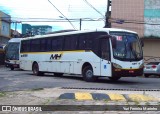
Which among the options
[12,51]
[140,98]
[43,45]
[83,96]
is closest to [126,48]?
[140,98]

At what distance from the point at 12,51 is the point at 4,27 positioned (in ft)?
82.2

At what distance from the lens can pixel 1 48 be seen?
169ft

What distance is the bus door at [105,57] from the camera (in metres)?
19.0

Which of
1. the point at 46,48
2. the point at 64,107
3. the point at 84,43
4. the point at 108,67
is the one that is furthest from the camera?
the point at 46,48

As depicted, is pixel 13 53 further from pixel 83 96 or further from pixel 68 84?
pixel 83 96

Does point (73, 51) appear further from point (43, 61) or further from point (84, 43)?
point (43, 61)

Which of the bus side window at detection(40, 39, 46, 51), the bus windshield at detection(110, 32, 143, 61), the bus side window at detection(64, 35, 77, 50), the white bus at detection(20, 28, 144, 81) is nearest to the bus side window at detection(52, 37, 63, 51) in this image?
the white bus at detection(20, 28, 144, 81)

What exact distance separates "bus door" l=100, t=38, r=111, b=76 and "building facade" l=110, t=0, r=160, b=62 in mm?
20257

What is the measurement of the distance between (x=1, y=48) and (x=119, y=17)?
62.0 ft

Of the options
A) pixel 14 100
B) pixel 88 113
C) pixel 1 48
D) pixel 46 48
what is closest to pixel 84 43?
pixel 46 48

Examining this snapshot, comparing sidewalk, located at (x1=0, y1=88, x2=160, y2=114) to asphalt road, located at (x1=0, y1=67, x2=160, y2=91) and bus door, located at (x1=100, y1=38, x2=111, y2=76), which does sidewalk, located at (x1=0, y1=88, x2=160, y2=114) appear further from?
bus door, located at (x1=100, y1=38, x2=111, y2=76)

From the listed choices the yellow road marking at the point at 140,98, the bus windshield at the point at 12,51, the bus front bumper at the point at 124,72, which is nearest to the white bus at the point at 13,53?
the bus windshield at the point at 12,51

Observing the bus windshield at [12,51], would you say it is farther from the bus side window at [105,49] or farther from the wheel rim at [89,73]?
the bus side window at [105,49]

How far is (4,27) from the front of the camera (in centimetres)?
6338
